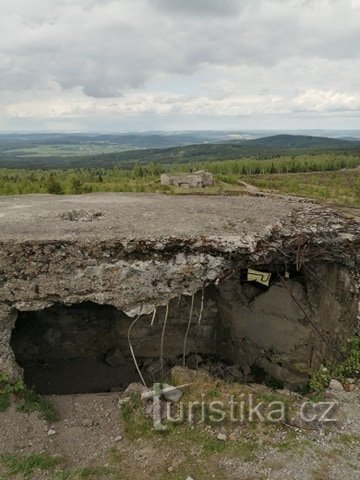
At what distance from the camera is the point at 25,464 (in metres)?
5.99

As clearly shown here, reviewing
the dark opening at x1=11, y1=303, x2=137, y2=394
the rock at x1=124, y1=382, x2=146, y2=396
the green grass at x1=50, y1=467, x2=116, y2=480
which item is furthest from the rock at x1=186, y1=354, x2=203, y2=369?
the green grass at x1=50, y1=467, x2=116, y2=480

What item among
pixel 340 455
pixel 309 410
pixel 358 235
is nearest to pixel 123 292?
pixel 309 410

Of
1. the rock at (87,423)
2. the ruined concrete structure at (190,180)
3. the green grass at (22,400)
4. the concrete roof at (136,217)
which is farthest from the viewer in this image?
the ruined concrete structure at (190,180)

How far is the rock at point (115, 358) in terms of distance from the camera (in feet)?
35.0

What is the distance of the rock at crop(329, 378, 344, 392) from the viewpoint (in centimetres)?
748

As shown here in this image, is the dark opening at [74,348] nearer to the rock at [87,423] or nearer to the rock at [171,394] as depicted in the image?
the rock at [87,423]

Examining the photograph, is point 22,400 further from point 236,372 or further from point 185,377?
point 236,372

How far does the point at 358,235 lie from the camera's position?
8.62m

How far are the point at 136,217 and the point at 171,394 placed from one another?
12.6 feet

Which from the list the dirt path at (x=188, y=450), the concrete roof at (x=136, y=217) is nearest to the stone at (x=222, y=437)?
the dirt path at (x=188, y=450)

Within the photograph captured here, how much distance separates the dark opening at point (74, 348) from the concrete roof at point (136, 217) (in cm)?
245

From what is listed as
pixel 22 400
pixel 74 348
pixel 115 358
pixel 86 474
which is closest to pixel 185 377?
pixel 86 474

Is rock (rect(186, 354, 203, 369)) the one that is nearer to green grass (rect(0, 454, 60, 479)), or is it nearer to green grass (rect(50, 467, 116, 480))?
green grass (rect(50, 467, 116, 480))

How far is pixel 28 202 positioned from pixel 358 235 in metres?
8.40
